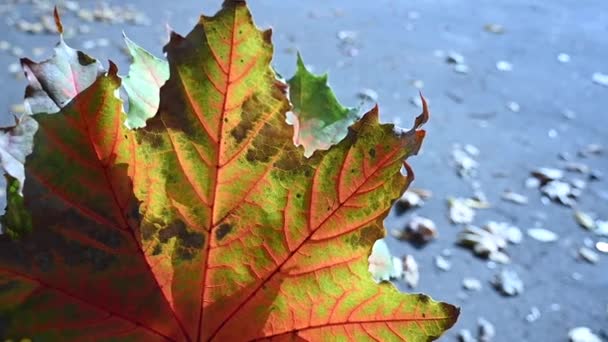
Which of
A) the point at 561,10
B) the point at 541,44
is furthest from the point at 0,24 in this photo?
the point at 561,10

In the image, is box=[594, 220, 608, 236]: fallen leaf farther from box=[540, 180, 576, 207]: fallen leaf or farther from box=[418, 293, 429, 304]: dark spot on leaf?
box=[418, 293, 429, 304]: dark spot on leaf

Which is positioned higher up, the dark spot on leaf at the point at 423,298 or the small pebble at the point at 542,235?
the dark spot on leaf at the point at 423,298

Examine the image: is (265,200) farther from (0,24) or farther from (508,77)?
(0,24)

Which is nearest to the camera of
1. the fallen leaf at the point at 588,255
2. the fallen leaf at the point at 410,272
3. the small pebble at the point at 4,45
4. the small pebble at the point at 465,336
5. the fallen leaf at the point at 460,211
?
the small pebble at the point at 465,336

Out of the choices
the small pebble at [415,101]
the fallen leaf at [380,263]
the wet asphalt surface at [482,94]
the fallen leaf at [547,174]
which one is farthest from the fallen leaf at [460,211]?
the fallen leaf at [380,263]

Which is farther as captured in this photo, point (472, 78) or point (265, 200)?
point (472, 78)

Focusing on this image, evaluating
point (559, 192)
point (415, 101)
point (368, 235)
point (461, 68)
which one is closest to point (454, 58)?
point (461, 68)

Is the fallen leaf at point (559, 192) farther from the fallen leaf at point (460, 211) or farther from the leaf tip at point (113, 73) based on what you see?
the leaf tip at point (113, 73)

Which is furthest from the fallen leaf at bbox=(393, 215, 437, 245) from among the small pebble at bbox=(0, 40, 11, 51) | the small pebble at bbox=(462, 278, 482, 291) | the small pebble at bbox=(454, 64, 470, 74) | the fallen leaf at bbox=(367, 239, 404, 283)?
the small pebble at bbox=(0, 40, 11, 51)
